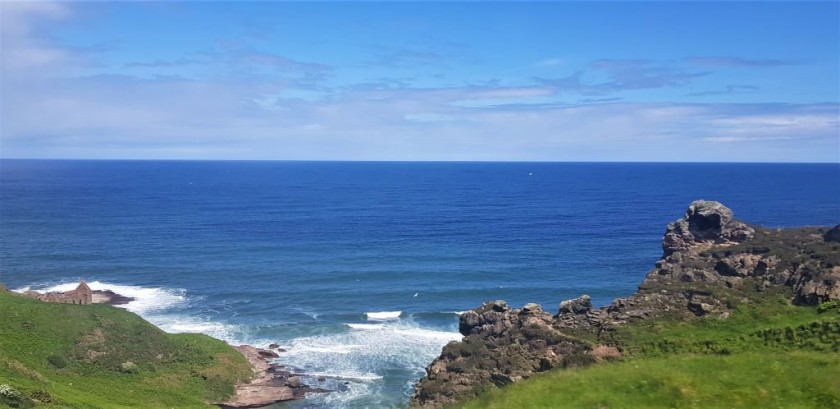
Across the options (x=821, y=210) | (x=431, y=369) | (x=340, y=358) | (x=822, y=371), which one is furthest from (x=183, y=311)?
(x=821, y=210)

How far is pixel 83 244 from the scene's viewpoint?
440 feet

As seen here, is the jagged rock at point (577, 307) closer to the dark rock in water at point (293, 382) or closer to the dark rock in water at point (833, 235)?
the dark rock in water at point (833, 235)

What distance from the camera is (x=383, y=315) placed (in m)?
88.2

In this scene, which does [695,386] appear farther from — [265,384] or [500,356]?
[265,384]

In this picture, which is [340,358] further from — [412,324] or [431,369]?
[431,369]

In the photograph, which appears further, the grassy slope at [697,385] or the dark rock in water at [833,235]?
the dark rock in water at [833,235]

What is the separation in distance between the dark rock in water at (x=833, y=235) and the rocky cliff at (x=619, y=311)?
0.09 metres

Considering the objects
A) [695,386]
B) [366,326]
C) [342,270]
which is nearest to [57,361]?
[366,326]

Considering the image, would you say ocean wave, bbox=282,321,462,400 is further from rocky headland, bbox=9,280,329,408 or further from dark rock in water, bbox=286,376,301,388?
dark rock in water, bbox=286,376,301,388

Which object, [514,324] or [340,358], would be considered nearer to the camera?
[514,324]

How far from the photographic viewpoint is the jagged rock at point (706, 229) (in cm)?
7312

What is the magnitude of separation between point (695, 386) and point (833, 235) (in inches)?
1712

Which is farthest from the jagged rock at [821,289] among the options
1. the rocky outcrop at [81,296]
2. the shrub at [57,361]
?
the rocky outcrop at [81,296]

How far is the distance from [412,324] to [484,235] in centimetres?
6750
